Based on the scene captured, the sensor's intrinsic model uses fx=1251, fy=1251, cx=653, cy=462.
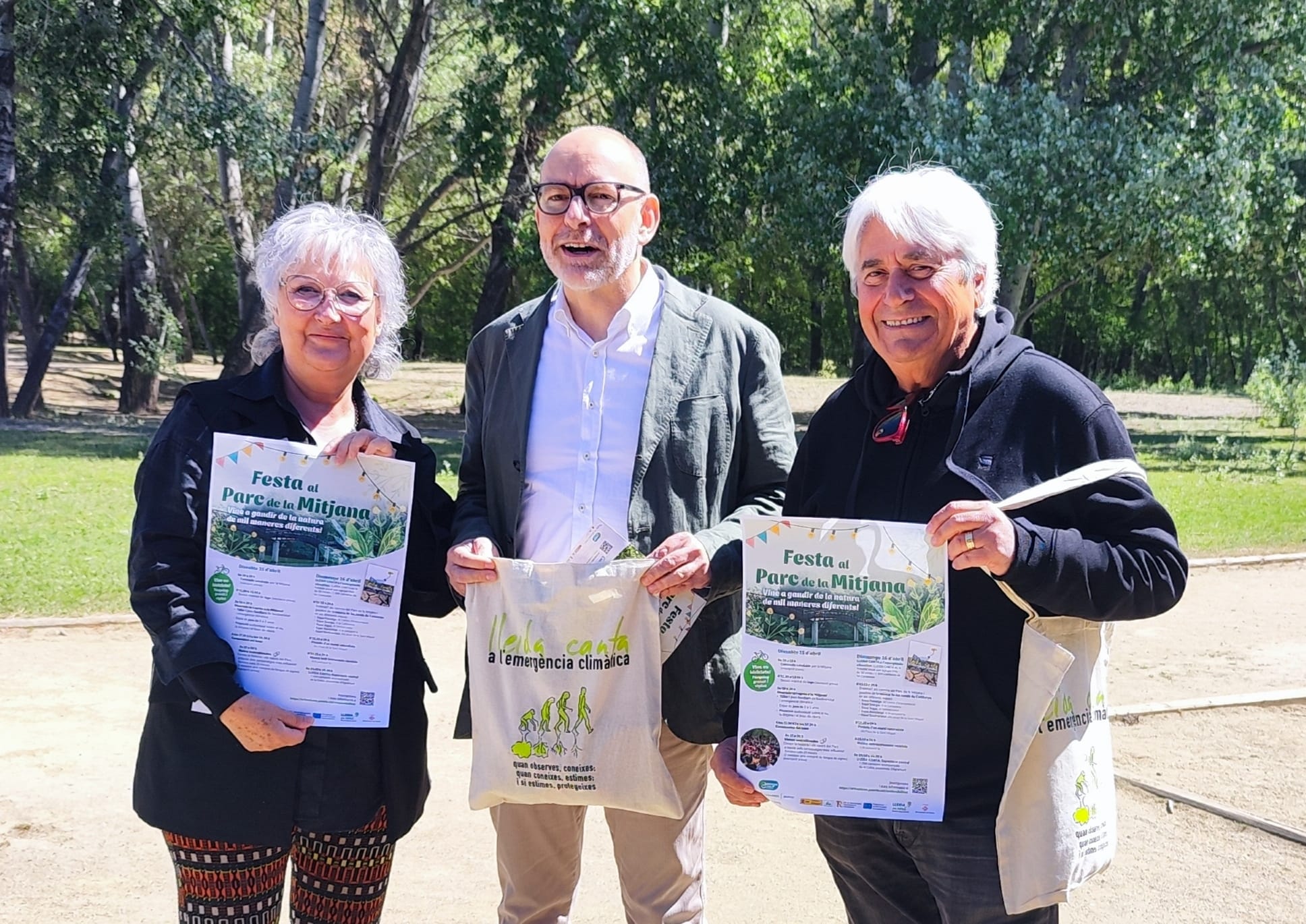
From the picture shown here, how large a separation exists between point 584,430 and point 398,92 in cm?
1867

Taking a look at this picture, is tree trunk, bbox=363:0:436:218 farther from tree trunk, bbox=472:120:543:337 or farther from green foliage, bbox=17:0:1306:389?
tree trunk, bbox=472:120:543:337

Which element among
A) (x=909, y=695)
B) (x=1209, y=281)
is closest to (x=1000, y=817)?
(x=909, y=695)

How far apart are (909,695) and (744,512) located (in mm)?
743

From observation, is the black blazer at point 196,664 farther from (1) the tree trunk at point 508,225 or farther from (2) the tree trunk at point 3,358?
(2) the tree trunk at point 3,358

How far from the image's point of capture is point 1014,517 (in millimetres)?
2521

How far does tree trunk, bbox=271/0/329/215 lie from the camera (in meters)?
17.7

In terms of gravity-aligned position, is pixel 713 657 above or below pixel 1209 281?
below

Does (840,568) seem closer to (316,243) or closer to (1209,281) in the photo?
(316,243)

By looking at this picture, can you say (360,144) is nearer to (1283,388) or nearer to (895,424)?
(1283,388)

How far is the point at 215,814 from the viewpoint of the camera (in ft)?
9.66

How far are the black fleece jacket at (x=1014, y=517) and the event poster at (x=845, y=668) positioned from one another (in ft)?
0.26

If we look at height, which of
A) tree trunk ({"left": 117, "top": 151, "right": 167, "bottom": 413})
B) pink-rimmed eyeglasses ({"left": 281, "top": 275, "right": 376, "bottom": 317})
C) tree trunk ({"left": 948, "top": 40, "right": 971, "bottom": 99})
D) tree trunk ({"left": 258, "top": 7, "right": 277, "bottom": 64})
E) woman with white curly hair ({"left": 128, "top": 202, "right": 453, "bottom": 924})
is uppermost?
tree trunk ({"left": 258, "top": 7, "right": 277, "bottom": 64})

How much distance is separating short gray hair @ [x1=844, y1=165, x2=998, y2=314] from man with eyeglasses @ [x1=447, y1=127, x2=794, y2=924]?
2.39ft

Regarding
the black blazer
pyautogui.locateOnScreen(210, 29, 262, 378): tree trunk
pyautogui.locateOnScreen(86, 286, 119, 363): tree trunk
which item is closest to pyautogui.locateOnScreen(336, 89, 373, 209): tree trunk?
pyautogui.locateOnScreen(210, 29, 262, 378): tree trunk
